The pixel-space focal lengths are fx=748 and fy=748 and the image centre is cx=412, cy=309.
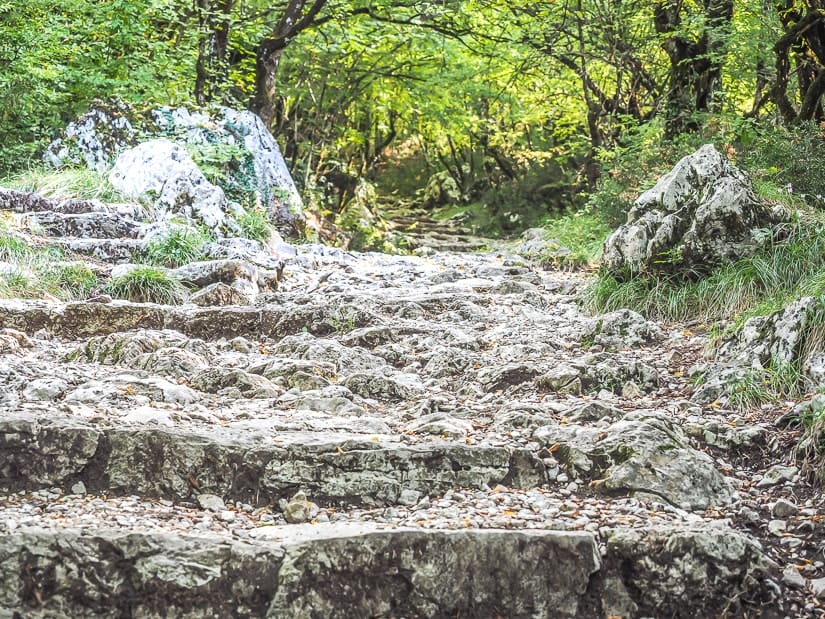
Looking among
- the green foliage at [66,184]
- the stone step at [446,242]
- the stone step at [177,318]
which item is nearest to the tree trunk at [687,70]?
the stone step at [177,318]

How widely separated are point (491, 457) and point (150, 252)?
5591 mm

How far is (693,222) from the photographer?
5.94 m

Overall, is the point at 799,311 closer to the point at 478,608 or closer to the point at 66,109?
the point at 478,608

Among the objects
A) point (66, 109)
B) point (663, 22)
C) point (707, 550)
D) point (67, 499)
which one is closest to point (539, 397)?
point (707, 550)

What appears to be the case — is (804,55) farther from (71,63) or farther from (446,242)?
(446,242)

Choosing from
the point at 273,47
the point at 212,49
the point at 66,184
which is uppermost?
the point at 273,47

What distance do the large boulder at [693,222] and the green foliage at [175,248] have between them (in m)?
4.13

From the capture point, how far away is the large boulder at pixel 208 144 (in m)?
9.62

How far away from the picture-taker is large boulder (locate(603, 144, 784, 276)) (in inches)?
228

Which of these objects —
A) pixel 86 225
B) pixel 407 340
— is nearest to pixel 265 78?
pixel 86 225

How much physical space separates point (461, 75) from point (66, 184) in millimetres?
8728

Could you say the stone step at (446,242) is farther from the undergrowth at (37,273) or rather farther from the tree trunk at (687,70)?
the undergrowth at (37,273)

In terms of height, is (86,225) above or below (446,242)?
above

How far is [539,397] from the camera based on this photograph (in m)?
4.07
